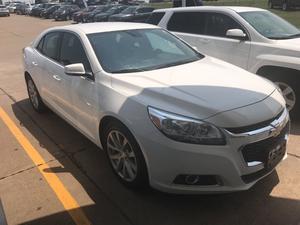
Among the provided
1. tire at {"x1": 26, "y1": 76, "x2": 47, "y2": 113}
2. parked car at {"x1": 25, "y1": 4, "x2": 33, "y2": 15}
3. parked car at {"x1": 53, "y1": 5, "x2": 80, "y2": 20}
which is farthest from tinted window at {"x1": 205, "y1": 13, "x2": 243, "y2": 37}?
parked car at {"x1": 25, "y1": 4, "x2": 33, "y2": 15}

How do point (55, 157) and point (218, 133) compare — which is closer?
point (218, 133)

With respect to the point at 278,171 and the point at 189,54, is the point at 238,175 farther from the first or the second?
the point at 189,54

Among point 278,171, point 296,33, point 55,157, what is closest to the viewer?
point 278,171

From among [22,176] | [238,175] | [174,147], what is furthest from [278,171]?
[22,176]

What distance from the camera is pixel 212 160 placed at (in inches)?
124

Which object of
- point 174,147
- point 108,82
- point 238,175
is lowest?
point 238,175

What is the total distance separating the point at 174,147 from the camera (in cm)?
319

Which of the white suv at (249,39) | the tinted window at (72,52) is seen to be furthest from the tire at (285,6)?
the tinted window at (72,52)

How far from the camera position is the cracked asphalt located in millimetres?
3445

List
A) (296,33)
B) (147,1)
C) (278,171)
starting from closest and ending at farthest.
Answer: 1. (278,171)
2. (296,33)
3. (147,1)

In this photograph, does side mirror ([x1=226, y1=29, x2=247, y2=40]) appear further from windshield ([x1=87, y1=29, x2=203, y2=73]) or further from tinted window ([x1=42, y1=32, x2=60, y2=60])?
tinted window ([x1=42, y1=32, x2=60, y2=60])

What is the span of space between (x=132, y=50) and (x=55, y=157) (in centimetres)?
169

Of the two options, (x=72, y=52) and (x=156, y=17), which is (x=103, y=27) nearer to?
(x=72, y=52)

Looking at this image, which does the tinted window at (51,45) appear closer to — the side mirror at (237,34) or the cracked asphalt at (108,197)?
the cracked asphalt at (108,197)
